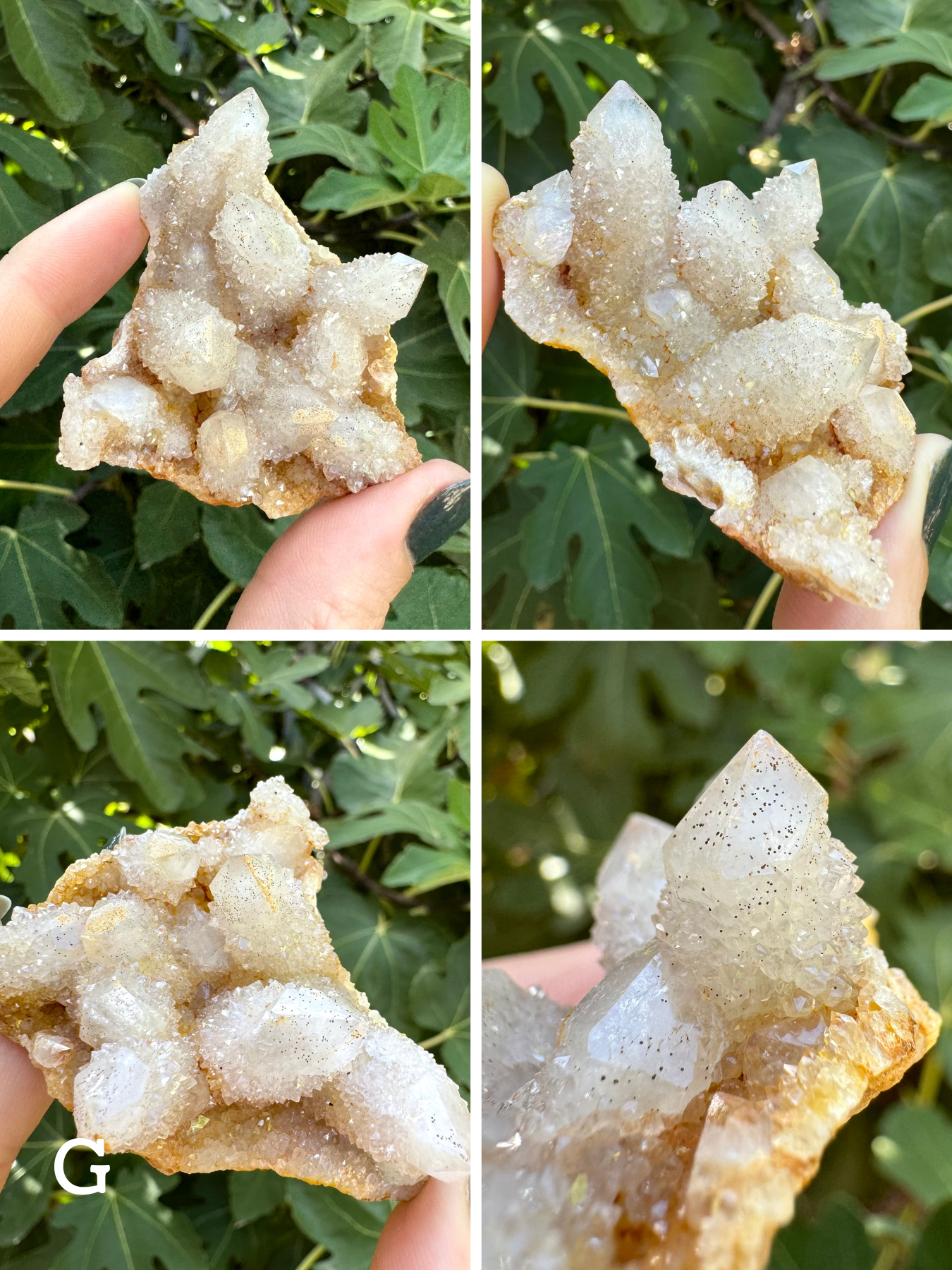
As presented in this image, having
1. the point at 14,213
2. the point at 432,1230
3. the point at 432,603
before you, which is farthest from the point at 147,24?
the point at 432,1230

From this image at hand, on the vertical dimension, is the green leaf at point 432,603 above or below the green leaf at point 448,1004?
above

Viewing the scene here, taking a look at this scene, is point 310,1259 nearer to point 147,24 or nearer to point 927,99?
point 147,24

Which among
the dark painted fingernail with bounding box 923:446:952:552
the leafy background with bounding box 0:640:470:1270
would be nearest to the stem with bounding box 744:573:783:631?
the dark painted fingernail with bounding box 923:446:952:552

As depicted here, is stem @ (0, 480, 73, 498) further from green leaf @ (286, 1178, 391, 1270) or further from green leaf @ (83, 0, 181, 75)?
green leaf @ (286, 1178, 391, 1270)

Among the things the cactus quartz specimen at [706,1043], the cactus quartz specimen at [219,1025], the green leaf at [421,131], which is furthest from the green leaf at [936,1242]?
the green leaf at [421,131]

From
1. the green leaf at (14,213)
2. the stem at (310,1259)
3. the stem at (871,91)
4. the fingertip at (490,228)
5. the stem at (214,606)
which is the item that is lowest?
the stem at (310,1259)

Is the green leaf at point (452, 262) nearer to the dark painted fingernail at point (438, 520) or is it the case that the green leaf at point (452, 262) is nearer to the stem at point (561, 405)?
the stem at point (561, 405)
